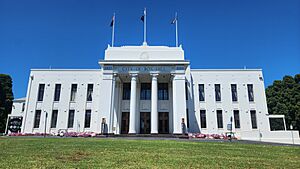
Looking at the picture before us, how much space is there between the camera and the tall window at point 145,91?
100 ft

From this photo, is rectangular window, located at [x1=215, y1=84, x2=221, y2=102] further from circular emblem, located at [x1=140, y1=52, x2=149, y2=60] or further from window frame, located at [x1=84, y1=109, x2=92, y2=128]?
window frame, located at [x1=84, y1=109, x2=92, y2=128]

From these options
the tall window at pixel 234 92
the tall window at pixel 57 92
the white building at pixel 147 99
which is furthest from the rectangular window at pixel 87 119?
the tall window at pixel 234 92

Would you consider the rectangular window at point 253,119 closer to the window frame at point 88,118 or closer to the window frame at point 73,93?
the window frame at point 88,118

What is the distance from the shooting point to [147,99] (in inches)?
1198

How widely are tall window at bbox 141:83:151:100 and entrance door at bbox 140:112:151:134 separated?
2328 mm

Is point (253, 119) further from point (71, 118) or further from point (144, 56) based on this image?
point (71, 118)

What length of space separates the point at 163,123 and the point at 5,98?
3361cm

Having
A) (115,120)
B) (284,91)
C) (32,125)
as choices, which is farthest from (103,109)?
(284,91)

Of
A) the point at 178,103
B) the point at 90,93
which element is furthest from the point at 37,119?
the point at 178,103

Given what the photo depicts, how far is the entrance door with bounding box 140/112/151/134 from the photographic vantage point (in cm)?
2922

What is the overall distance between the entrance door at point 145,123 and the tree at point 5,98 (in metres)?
28.7

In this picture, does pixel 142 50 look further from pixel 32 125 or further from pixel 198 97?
pixel 32 125

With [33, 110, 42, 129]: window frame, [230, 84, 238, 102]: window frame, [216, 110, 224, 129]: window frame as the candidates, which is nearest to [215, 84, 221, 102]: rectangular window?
[216, 110, 224, 129]: window frame

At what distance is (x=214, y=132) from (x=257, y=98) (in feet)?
26.5
